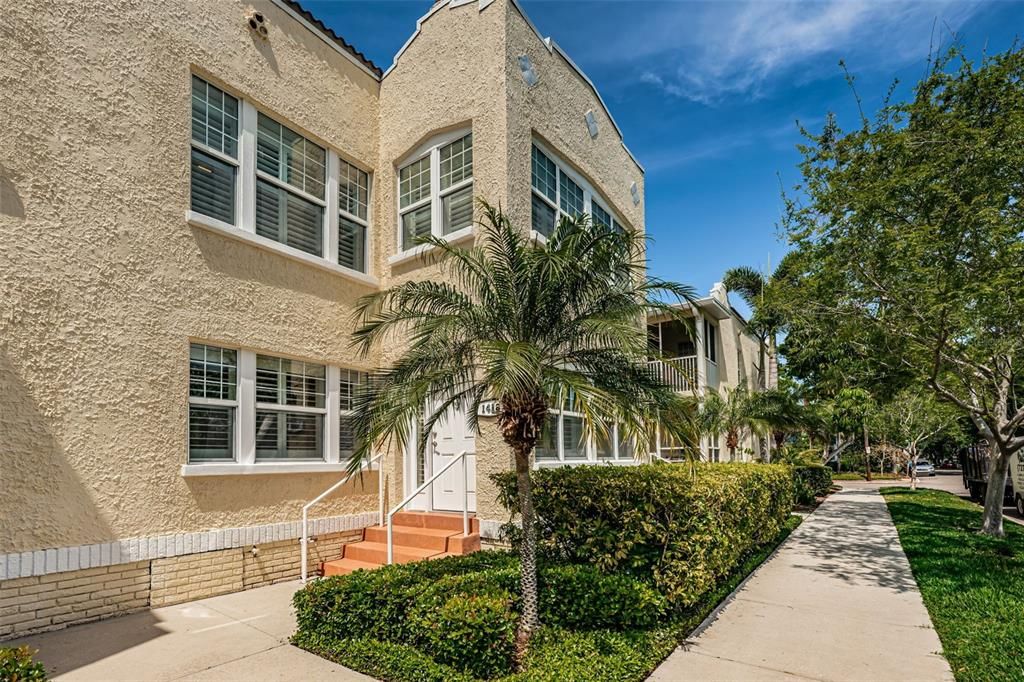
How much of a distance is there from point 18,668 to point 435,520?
5.75 meters

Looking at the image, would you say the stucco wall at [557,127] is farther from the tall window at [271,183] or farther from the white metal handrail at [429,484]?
the white metal handrail at [429,484]

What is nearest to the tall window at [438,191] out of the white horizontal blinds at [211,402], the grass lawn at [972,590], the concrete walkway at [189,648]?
the white horizontal blinds at [211,402]

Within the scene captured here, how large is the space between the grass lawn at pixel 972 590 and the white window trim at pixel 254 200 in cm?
920

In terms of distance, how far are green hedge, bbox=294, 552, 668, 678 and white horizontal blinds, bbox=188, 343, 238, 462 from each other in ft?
9.45

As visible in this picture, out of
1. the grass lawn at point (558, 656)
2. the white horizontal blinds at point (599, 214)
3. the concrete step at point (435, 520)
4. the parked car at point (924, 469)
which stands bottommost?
the parked car at point (924, 469)

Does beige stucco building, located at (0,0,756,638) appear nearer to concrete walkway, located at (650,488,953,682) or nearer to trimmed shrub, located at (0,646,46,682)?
trimmed shrub, located at (0,646,46,682)

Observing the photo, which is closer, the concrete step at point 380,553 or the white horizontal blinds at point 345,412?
the concrete step at point 380,553

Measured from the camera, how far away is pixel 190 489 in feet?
25.2

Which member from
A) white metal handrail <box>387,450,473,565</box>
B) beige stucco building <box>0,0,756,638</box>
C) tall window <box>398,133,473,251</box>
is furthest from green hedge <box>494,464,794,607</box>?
tall window <box>398,133,473,251</box>

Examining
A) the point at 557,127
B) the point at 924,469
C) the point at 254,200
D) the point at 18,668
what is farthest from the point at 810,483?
the point at 924,469

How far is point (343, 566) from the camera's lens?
898 cm

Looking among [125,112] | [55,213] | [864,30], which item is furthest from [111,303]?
[864,30]

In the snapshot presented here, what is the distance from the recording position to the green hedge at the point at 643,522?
6359 millimetres

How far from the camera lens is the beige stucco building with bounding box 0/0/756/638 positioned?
6598mm
